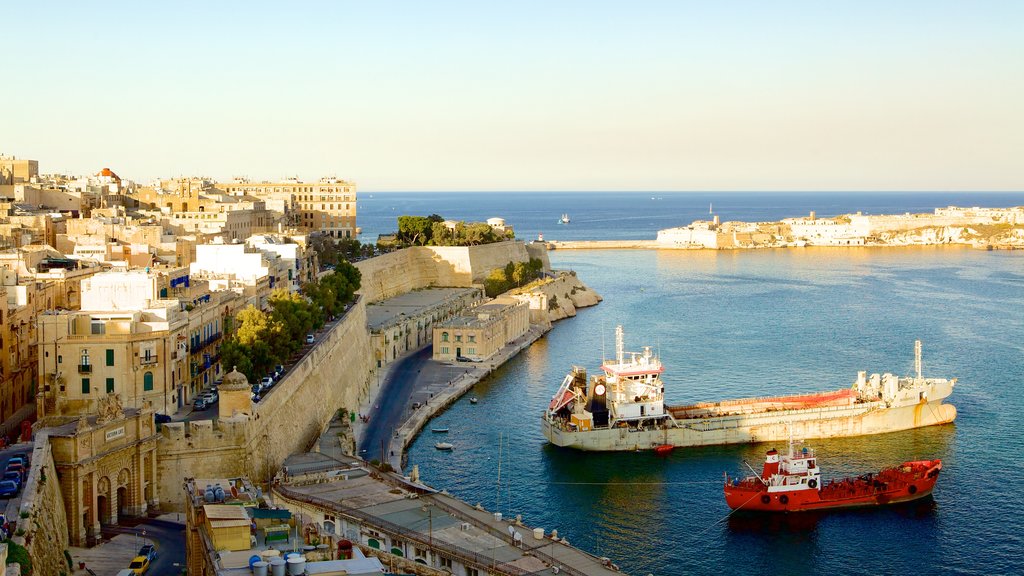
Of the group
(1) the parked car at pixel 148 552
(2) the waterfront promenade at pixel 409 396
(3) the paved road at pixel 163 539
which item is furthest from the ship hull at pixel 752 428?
(1) the parked car at pixel 148 552

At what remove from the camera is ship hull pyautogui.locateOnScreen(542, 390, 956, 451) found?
39.9 metres

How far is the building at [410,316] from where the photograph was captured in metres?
55.7

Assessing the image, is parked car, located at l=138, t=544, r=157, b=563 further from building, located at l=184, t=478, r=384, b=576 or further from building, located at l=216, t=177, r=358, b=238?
building, located at l=216, t=177, r=358, b=238

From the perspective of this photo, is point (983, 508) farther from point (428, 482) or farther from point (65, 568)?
point (65, 568)

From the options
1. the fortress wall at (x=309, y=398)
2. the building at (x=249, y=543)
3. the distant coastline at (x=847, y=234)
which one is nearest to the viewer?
the building at (x=249, y=543)

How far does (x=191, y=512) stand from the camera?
72.7 feet

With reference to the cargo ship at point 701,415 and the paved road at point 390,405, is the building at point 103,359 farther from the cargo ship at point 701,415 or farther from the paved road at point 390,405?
the cargo ship at point 701,415

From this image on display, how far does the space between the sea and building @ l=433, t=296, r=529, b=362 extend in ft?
5.72

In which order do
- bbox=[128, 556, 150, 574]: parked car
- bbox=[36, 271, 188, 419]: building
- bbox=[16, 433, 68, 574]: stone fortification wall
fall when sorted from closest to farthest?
bbox=[16, 433, 68, 574]: stone fortification wall < bbox=[128, 556, 150, 574]: parked car < bbox=[36, 271, 188, 419]: building

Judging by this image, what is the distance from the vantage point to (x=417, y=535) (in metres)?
26.0

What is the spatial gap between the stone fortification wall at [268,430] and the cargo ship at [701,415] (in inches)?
330

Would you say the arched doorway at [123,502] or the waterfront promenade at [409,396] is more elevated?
the arched doorway at [123,502]

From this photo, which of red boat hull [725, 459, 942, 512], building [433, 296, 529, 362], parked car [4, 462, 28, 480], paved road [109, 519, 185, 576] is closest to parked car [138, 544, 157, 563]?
paved road [109, 519, 185, 576]

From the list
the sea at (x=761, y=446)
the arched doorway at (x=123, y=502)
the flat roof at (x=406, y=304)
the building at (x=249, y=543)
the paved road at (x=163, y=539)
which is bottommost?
the sea at (x=761, y=446)
